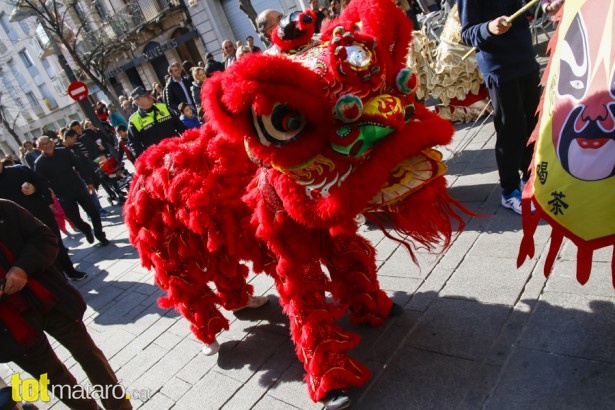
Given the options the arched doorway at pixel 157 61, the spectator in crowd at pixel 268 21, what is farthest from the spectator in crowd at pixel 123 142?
the arched doorway at pixel 157 61

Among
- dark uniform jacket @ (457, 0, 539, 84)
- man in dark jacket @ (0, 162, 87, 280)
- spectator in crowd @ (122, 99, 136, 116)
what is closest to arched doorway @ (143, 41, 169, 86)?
spectator in crowd @ (122, 99, 136, 116)

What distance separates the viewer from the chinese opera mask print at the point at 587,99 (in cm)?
129

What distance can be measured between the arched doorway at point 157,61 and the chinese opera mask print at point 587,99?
22231 mm

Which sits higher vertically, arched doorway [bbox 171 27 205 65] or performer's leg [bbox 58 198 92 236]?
arched doorway [bbox 171 27 205 65]

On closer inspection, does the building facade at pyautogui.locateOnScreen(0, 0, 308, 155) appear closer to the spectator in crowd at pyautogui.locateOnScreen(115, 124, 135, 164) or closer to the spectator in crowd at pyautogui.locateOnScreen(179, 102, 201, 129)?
the spectator in crowd at pyautogui.locateOnScreen(115, 124, 135, 164)

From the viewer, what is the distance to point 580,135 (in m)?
1.36

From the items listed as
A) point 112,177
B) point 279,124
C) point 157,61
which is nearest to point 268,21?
point 279,124

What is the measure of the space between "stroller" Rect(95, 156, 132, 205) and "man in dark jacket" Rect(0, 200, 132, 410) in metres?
6.95

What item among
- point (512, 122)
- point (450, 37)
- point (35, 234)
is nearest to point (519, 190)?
point (512, 122)

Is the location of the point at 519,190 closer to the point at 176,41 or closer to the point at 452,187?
the point at 452,187

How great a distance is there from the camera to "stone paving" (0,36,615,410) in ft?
6.15

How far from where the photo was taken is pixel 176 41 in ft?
64.1

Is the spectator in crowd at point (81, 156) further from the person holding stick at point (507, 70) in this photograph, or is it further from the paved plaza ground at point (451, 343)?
the person holding stick at point (507, 70)

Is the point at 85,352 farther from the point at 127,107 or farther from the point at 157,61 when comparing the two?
Result: the point at 157,61
